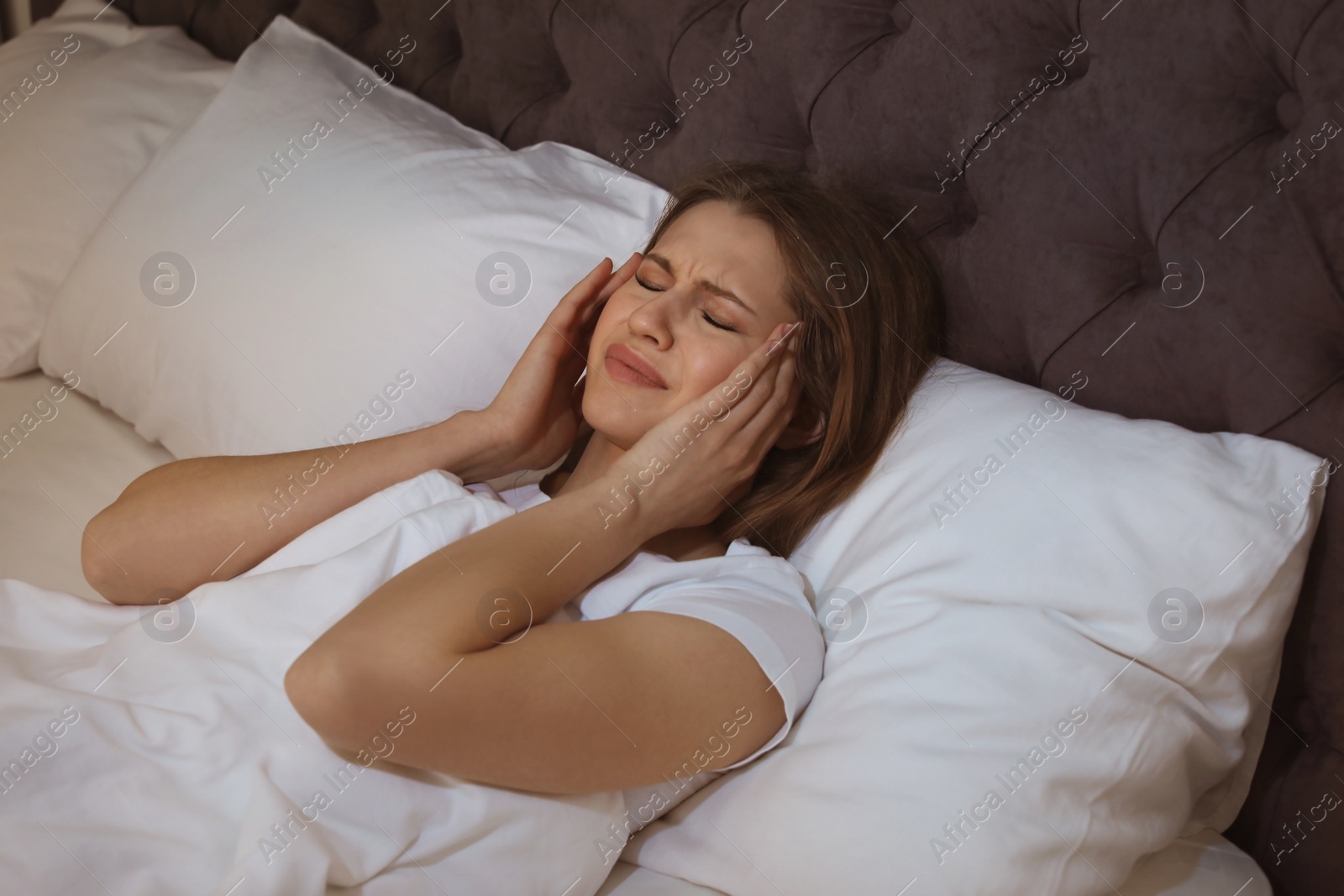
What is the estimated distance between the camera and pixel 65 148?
1.71m

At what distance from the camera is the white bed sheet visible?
0.99 m

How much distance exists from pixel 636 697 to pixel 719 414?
1.10 feet

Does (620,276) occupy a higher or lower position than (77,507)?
higher

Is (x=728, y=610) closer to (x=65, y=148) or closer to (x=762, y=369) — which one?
(x=762, y=369)

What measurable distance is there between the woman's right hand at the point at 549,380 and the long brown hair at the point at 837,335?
0.19 m

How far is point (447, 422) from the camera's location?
4.03 ft

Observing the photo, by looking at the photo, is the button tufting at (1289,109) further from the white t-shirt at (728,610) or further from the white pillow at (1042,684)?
the white t-shirt at (728,610)

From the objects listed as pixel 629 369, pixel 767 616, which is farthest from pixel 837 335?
pixel 767 616

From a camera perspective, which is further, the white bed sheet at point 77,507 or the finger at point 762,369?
the finger at point 762,369

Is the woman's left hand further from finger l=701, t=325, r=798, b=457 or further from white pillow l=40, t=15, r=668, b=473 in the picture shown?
white pillow l=40, t=15, r=668, b=473

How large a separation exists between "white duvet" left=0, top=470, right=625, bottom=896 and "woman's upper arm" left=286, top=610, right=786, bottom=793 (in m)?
0.02

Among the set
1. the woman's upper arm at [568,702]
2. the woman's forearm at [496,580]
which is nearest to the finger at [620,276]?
the woman's forearm at [496,580]

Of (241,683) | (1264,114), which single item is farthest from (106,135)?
(1264,114)

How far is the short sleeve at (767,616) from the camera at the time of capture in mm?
959
